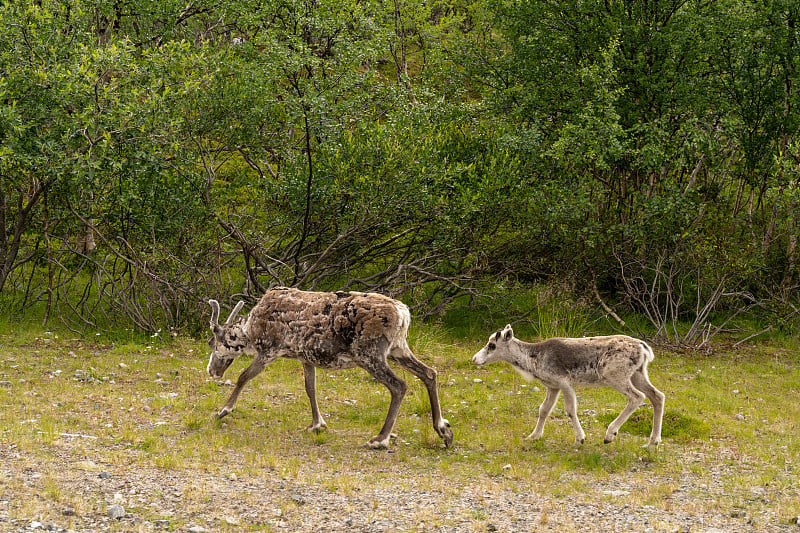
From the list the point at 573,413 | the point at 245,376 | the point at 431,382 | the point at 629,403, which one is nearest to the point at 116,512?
the point at 245,376

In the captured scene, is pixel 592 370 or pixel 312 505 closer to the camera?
pixel 312 505

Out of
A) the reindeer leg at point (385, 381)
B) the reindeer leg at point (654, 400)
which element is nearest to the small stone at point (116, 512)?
the reindeer leg at point (385, 381)

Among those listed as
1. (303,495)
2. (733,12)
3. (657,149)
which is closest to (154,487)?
(303,495)

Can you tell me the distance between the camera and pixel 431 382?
12.4 meters

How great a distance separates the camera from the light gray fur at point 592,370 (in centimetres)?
1234

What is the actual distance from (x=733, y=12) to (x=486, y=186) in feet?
24.4

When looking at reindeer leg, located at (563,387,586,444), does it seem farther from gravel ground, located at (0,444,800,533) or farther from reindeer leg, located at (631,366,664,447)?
gravel ground, located at (0,444,800,533)

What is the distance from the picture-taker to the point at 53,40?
61.9 ft

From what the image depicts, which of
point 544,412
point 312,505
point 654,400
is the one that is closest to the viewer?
point 312,505

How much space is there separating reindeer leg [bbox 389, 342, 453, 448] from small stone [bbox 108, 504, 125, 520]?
479 cm

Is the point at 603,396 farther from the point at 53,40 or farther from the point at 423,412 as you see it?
the point at 53,40

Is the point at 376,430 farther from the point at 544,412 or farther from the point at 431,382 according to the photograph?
the point at 544,412

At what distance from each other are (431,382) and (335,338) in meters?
1.54

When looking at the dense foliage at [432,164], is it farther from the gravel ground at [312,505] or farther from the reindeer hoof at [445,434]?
the gravel ground at [312,505]
